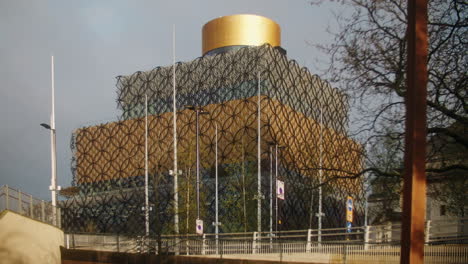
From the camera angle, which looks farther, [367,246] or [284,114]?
[284,114]

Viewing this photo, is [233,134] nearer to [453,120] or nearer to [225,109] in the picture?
[225,109]

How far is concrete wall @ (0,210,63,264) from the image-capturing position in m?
19.2

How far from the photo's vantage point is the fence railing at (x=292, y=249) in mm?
15211

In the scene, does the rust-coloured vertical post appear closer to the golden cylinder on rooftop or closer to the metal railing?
the metal railing

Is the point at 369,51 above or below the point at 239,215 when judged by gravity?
above

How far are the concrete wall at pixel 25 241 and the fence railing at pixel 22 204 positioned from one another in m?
0.53

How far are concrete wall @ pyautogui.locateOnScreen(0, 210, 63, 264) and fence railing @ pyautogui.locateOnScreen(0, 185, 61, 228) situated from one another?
0.53 m

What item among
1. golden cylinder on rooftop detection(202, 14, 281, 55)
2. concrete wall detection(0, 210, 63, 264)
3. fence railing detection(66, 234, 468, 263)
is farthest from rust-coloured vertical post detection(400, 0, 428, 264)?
golden cylinder on rooftop detection(202, 14, 281, 55)

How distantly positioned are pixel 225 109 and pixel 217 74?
21.2ft

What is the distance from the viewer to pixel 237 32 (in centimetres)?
9550

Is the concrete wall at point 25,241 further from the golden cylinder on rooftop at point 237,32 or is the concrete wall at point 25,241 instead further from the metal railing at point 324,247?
the golden cylinder on rooftop at point 237,32

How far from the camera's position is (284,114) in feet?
266

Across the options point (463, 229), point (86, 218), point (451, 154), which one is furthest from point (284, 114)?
point (451, 154)

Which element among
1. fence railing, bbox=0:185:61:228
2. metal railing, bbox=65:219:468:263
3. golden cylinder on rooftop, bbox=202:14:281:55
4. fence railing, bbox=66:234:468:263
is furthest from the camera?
golden cylinder on rooftop, bbox=202:14:281:55
